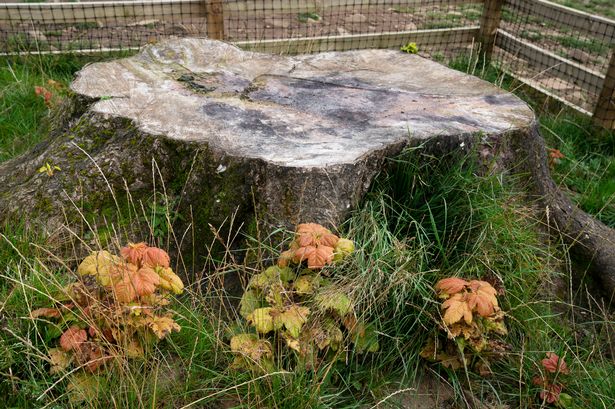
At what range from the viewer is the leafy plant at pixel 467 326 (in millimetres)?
2611

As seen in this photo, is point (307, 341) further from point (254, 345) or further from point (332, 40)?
point (332, 40)

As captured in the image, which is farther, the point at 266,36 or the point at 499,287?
the point at 266,36

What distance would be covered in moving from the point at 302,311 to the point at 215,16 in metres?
3.92

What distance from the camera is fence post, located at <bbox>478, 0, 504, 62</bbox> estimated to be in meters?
6.60

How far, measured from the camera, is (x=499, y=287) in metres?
2.96

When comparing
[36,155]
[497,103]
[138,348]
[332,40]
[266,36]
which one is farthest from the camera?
[266,36]

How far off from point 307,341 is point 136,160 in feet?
4.30

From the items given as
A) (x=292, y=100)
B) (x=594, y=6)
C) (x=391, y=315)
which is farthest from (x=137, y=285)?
(x=594, y=6)

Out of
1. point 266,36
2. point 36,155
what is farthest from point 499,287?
point 266,36

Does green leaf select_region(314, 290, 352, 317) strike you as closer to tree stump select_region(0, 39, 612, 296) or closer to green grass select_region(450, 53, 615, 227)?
tree stump select_region(0, 39, 612, 296)

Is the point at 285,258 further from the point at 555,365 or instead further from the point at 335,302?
the point at 555,365

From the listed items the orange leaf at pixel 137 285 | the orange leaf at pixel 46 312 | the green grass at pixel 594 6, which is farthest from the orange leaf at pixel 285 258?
the green grass at pixel 594 6

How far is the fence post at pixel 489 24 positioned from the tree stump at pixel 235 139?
119 inches

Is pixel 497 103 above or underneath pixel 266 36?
above
